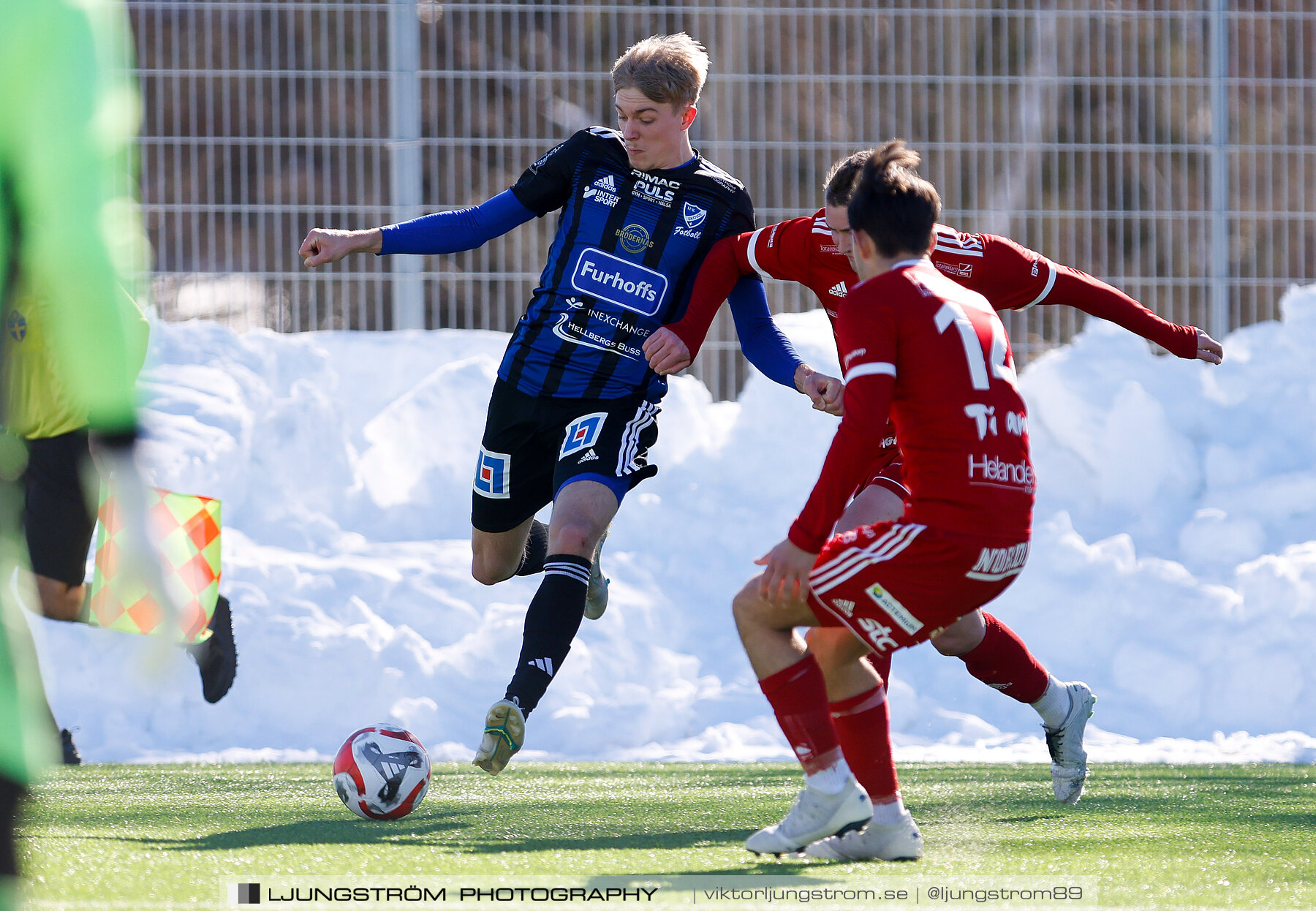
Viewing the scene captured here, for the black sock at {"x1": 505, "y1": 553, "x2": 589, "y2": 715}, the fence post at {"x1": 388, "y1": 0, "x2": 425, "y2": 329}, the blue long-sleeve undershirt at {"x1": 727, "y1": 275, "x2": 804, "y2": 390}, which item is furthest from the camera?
the fence post at {"x1": 388, "y1": 0, "x2": 425, "y2": 329}

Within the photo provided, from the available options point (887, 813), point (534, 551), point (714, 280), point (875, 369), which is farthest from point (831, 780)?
point (534, 551)

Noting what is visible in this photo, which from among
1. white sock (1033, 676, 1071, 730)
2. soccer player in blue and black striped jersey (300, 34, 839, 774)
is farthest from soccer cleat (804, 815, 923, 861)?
soccer player in blue and black striped jersey (300, 34, 839, 774)

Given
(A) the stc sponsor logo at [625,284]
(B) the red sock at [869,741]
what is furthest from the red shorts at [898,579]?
(A) the stc sponsor logo at [625,284]

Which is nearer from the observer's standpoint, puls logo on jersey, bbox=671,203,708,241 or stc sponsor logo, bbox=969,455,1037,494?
stc sponsor logo, bbox=969,455,1037,494

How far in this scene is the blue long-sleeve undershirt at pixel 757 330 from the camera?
488 cm

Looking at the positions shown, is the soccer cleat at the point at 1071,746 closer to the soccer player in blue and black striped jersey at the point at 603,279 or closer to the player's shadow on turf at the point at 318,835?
the soccer player in blue and black striped jersey at the point at 603,279

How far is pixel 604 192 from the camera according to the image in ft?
16.2

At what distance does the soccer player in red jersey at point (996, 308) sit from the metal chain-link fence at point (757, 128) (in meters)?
4.95

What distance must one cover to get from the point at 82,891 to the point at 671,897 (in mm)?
1055

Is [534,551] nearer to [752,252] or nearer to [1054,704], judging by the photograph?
[752,252]

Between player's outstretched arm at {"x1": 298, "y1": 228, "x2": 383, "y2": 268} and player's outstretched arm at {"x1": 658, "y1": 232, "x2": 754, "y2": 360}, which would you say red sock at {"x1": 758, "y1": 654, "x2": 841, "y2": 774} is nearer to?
player's outstretched arm at {"x1": 658, "y1": 232, "x2": 754, "y2": 360}

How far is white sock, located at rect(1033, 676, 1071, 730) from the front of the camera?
449 cm

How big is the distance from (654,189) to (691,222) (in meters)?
0.15

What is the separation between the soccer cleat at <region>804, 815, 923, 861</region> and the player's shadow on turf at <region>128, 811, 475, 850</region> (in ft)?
3.08
